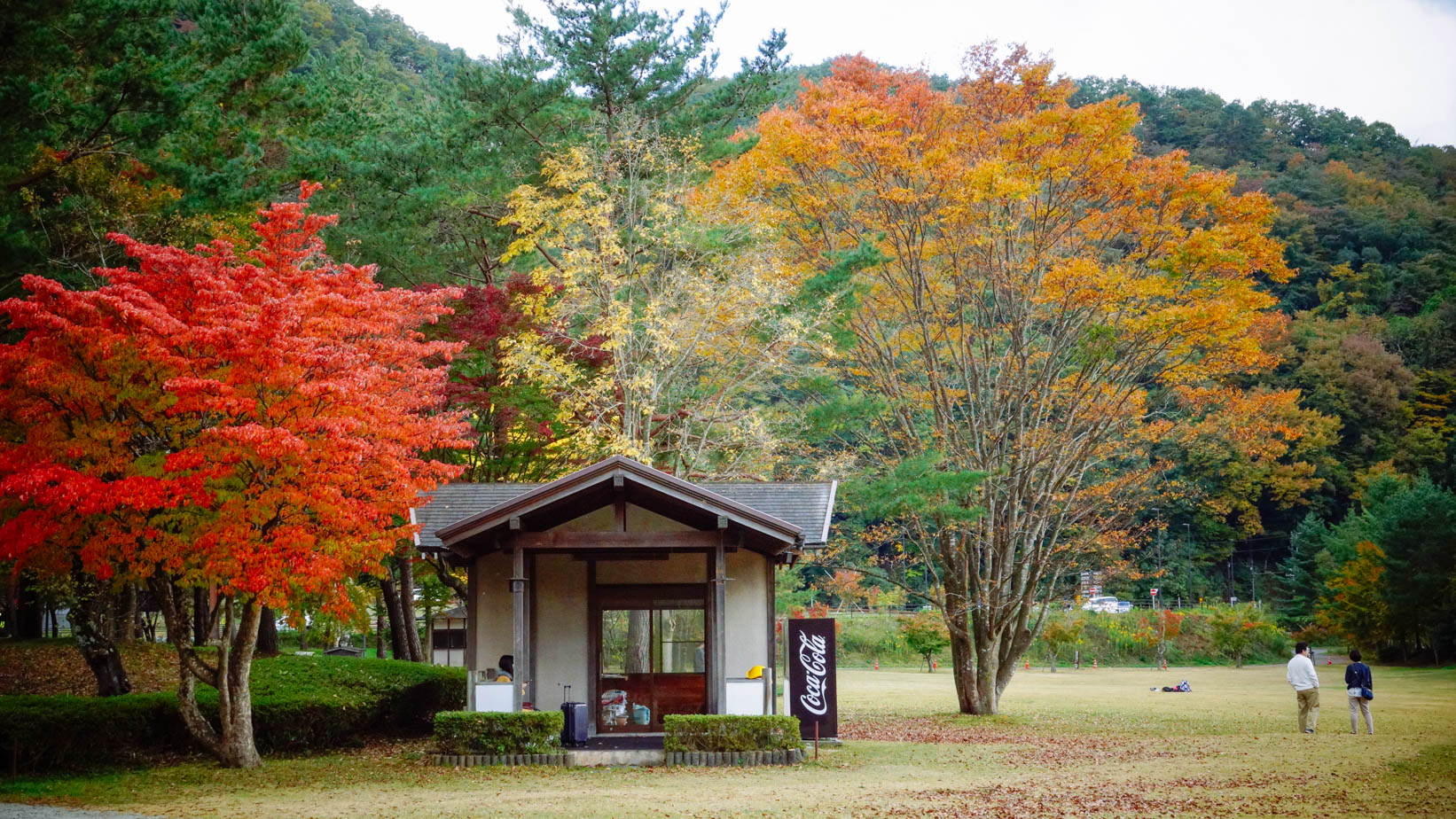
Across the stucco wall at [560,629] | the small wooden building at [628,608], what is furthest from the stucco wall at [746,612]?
the stucco wall at [560,629]

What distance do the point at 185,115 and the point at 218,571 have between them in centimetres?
639

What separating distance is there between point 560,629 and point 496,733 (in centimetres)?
232

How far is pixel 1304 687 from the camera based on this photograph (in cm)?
1573

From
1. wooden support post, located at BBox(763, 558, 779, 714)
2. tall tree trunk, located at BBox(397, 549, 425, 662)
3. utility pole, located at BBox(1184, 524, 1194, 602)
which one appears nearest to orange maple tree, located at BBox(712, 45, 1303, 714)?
wooden support post, located at BBox(763, 558, 779, 714)

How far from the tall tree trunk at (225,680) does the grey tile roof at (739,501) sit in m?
2.79

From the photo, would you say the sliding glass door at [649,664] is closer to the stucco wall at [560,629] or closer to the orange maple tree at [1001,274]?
the stucco wall at [560,629]

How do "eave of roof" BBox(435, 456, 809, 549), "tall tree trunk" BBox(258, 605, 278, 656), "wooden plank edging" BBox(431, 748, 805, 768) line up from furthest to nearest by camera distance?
"tall tree trunk" BBox(258, 605, 278, 656) → "eave of roof" BBox(435, 456, 809, 549) → "wooden plank edging" BBox(431, 748, 805, 768)

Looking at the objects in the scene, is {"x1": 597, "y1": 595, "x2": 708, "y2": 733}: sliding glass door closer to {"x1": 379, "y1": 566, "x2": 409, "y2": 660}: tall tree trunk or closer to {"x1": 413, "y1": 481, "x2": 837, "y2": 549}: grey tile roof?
{"x1": 413, "y1": 481, "x2": 837, "y2": 549}: grey tile roof

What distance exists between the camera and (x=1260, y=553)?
177ft

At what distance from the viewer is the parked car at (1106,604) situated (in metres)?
47.7

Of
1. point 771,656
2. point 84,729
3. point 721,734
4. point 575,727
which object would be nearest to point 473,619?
point 575,727

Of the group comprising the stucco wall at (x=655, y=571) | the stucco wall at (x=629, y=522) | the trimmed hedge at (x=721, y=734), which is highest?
the stucco wall at (x=629, y=522)

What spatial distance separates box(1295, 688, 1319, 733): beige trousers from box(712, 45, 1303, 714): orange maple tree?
18.2 feet

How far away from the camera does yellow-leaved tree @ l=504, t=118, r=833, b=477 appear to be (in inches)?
803
